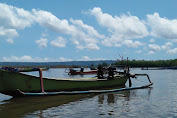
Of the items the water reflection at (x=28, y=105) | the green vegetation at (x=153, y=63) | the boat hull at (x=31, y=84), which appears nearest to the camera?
the water reflection at (x=28, y=105)

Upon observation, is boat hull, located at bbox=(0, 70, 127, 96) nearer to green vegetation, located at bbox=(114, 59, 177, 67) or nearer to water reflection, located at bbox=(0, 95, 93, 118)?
water reflection, located at bbox=(0, 95, 93, 118)

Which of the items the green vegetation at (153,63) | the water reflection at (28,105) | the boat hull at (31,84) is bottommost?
the water reflection at (28,105)

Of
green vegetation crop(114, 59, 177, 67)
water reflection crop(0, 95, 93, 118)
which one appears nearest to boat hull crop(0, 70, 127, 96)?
water reflection crop(0, 95, 93, 118)

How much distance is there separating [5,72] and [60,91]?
459cm

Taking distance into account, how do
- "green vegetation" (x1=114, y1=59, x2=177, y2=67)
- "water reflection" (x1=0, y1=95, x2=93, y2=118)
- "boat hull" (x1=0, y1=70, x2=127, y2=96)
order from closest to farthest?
1. "water reflection" (x1=0, y1=95, x2=93, y2=118)
2. "boat hull" (x1=0, y1=70, x2=127, y2=96)
3. "green vegetation" (x1=114, y1=59, x2=177, y2=67)

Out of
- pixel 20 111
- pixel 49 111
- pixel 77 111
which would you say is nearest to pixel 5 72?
pixel 20 111

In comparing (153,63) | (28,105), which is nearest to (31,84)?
(28,105)

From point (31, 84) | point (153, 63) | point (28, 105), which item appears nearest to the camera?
point (28, 105)

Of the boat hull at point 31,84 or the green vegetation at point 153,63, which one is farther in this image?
the green vegetation at point 153,63

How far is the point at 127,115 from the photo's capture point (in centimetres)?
1105

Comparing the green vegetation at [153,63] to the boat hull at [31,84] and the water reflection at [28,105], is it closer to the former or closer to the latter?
the boat hull at [31,84]

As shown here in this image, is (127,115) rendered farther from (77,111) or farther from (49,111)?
(49,111)

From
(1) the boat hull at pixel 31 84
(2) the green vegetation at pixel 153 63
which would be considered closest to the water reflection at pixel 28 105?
(1) the boat hull at pixel 31 84

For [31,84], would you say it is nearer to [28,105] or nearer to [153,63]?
[28,105]
